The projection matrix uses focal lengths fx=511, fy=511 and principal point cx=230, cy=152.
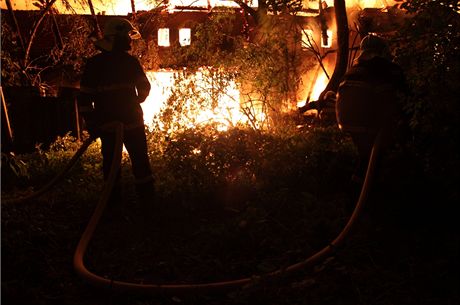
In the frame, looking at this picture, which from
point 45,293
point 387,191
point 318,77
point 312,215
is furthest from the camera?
point 318,77

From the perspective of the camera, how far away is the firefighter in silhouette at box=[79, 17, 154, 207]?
5.08 metres

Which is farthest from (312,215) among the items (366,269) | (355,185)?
(366,269)

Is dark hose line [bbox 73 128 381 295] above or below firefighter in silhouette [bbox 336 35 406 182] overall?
below

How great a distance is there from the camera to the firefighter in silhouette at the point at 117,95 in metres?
5.08

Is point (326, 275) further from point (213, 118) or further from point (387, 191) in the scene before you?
point (213, 118)

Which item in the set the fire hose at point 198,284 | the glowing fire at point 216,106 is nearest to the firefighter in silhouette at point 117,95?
the fire hose at point 198,284

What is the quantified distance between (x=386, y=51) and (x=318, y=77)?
608 centimetres

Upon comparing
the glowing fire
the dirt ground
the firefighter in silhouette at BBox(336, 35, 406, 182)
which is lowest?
the dirt ground

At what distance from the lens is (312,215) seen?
4.79m

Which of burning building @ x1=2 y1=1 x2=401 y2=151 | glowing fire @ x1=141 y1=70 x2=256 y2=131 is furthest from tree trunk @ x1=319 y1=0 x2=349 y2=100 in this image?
glowing fire @ x1=141 y1=70 x2=256 y2=131

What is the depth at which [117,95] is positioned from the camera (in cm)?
511

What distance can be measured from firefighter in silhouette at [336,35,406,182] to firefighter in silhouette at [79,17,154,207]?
199 centimetres

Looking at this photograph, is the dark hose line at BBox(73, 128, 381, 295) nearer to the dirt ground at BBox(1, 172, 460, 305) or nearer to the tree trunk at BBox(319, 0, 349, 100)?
the dirt ground at BBox(1, 172, 460, 305)

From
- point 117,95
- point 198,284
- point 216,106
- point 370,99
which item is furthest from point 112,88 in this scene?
point 370,99
